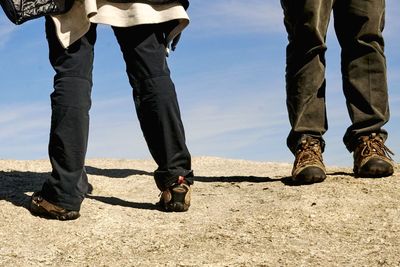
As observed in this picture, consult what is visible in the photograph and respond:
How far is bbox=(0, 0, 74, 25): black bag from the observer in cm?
321

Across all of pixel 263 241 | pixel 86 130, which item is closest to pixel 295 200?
pixel 263 241

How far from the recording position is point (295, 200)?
12.3 ft

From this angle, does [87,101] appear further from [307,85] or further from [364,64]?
[364,64]

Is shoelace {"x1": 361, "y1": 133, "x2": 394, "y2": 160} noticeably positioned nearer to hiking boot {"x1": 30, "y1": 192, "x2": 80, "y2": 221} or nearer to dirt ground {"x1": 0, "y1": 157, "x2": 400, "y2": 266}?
dirt ground {"x1": 0, "y1": 157, "x2": 400, "y2": 266}

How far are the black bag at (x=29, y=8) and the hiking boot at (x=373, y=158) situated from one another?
2151 millimetres

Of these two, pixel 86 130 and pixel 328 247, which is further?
pixel 86 130

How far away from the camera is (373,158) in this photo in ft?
13.6

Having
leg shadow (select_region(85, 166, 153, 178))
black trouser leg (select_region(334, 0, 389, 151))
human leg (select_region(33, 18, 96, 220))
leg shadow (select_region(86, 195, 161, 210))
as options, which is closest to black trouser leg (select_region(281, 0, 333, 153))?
black trouser leg (select_region(334, 0, 389, 151))

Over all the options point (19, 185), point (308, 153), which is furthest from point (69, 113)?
point (308, 153)

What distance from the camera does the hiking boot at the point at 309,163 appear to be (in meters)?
4.03

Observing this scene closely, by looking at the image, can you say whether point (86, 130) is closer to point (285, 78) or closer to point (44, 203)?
point (44, 203)

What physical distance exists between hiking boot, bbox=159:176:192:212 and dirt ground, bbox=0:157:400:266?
0.06m

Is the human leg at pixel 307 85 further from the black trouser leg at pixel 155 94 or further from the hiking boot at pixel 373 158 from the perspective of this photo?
the black trouser leg at pixel 155 94

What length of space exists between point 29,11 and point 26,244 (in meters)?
1.20
